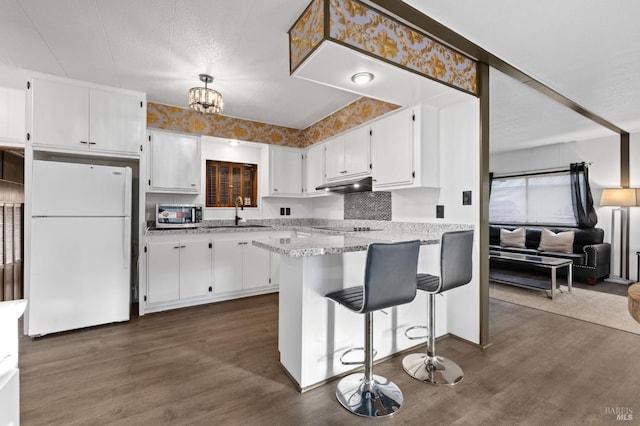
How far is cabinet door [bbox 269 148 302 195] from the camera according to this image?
4352mm

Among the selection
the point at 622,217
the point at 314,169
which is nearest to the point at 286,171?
the point at 314,169

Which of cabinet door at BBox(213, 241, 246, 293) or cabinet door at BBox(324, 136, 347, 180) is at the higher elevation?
cabinet door at BBox(324, 136, 347, 180)

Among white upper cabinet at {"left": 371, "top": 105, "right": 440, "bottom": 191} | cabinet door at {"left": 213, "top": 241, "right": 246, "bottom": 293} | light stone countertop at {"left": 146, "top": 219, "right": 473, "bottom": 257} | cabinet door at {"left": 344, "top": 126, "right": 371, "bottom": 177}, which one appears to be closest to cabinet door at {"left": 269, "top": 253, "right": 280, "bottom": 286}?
light stone countertop at {"left": 146, "top": 219, "right": 473, "bottom": 257}

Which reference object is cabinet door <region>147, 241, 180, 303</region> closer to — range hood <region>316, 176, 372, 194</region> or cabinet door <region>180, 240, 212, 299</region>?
cabinet door <region>180, 240, 212, 299</region>

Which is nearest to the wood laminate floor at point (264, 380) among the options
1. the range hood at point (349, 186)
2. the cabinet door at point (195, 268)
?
the cabinet door at point (195, 268)

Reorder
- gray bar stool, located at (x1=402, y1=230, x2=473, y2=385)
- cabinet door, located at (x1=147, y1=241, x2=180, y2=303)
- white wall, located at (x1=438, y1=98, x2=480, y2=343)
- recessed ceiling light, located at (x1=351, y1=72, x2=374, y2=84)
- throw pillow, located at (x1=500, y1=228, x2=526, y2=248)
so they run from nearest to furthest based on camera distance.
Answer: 1. gray bar stool, located at (x1=402, y1=230, x2=473, y2=385)
2. recessed ceiling light, located at (x1=351, y1=72, x2=374, y2=84)
3. white wall, located at (x1=438, y1=98, x2=480, y2=343)
4. cabinet door, located at (x1=147, y1=241, x2=180, y2=303)
5. throw pillow, located at (x1=500, y1=228, x2=526, y2=248)

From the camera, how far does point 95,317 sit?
2.80 metres

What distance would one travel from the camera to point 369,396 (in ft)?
5.74

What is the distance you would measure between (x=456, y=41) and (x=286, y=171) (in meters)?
2.84

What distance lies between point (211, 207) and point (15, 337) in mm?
3046

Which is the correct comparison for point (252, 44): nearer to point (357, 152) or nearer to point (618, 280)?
point (357, 152)

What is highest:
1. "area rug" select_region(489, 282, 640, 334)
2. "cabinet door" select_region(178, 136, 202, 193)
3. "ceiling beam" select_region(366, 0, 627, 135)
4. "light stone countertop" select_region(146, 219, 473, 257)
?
"ceiling beam" select_region(366, 0, 627, 135)

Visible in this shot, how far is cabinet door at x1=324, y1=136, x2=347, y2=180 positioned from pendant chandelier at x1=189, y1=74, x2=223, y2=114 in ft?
5.20

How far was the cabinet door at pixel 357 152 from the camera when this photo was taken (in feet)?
11.0
